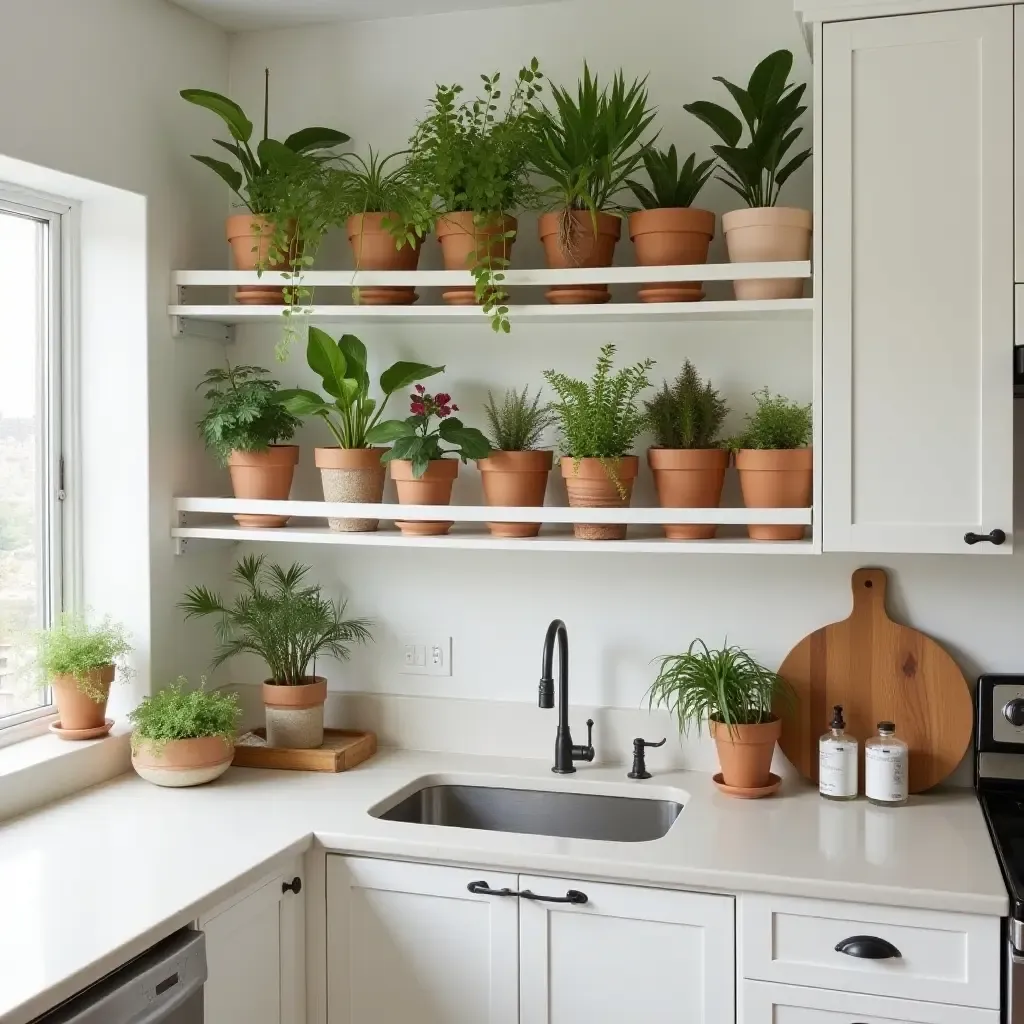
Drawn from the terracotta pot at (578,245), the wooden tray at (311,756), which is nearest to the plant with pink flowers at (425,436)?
the terracotta pot at (578,245)

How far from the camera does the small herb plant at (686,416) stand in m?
2.44

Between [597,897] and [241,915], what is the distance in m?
0.61

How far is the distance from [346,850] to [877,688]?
1.13 m

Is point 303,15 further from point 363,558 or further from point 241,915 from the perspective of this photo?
point 241,915

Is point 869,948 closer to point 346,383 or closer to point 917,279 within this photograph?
point 917,279

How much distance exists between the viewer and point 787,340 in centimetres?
254

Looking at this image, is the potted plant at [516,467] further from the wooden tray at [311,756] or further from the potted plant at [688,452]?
the wooden tray at [311,756]

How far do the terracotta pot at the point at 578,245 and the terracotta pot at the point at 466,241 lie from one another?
0.28 ft

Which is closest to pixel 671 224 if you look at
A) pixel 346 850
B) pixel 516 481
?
pixel 516 481

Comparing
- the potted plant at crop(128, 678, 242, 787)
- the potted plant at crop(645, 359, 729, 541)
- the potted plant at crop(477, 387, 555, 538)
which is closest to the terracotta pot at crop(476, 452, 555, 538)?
the potted plant at crop(477, 387, 555, 538)

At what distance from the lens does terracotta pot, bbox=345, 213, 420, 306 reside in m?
2.56

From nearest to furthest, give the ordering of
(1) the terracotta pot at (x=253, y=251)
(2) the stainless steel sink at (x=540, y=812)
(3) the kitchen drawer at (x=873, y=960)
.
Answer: (3) the kitchen drawer at (x=873, y=960) < (2) the stainless steel sink at (x=540, y=812) < (1) the terracotta pot at (x=253, y=251)

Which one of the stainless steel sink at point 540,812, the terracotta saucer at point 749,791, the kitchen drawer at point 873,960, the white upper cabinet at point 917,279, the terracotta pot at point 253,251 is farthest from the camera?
the terracotta pot at point 253,251

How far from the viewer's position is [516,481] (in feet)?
8.23
